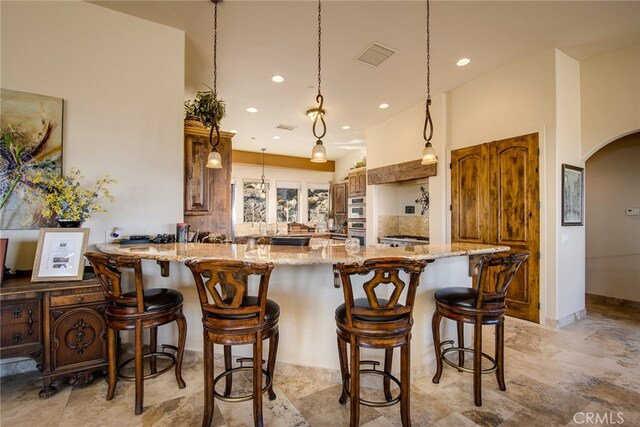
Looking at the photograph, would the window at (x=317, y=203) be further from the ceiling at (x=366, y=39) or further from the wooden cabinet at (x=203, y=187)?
the wooden cabinet at (x=203, y=187)

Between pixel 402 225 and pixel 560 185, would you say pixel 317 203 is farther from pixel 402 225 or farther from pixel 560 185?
pixel 560 185

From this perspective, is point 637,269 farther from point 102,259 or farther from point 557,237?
point 102,259

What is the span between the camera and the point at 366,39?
321 cm

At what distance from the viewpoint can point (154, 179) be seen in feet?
9.77

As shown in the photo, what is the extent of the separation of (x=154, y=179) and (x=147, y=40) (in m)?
1.38

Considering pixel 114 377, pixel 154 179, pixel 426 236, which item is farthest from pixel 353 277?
pixel 426 236

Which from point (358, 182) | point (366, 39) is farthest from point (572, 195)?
point (358, 182)

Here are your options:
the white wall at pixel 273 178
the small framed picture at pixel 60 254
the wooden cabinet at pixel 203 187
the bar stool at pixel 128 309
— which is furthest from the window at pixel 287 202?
the bar stool at pixel 128 309

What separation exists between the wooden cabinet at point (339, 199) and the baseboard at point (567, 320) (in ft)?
16.7

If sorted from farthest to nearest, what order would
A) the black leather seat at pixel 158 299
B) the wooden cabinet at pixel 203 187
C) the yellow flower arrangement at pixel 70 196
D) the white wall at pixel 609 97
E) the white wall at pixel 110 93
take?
the wooden cabinet at pixel 203 187 < the white wall at pixel 609 97 < the white wall at pixel 110 93 < the yellow flower arrangement at pixel 70 196 < the black leather seat at pixel 158 299

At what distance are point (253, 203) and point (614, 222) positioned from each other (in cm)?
718

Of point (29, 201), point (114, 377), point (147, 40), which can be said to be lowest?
point (114, 377)

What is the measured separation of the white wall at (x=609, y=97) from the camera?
3.33 metres

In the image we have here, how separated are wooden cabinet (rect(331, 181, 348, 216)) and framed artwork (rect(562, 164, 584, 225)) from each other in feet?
15.9
